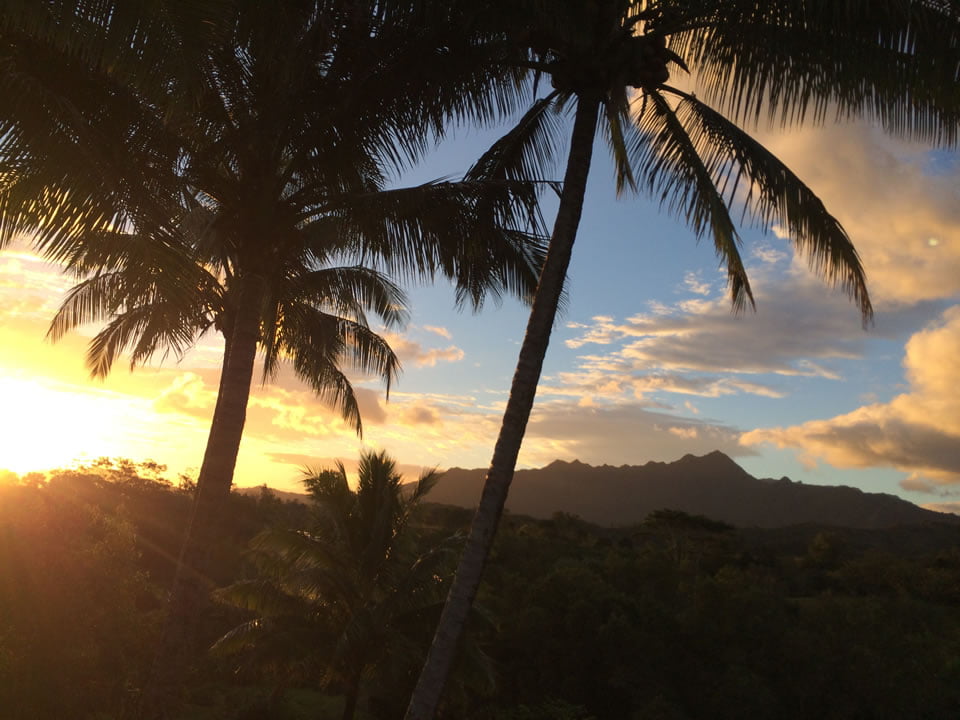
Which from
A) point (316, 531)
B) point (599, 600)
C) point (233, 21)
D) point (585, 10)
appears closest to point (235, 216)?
point (233, 21)

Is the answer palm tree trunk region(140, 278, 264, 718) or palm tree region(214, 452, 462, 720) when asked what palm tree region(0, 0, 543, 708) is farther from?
palm tree region(214, 452, 462, 720)

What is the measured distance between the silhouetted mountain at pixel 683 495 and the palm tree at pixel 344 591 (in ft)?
277

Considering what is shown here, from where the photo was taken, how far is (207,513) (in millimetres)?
9141

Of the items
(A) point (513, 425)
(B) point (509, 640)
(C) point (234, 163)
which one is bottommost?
(B) point (509, 640)

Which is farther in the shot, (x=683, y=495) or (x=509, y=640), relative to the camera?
(x=683, y=495)

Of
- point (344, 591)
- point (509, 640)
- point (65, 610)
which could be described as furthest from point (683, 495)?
point (65, 610)

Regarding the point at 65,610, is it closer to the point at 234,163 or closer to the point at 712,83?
the point at 234,163

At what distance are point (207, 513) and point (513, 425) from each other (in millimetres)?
4439

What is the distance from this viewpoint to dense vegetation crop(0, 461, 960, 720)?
10570mm

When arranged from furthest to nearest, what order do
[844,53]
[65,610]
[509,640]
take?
[509,640] → [65,610] → [844,53]

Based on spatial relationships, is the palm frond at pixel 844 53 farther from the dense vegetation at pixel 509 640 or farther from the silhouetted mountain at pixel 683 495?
the silhouetted mountain at pixel 683 495

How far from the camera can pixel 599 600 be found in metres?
19.5

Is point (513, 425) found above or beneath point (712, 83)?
beneath

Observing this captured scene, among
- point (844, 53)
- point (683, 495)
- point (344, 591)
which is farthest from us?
point (683, 495)
